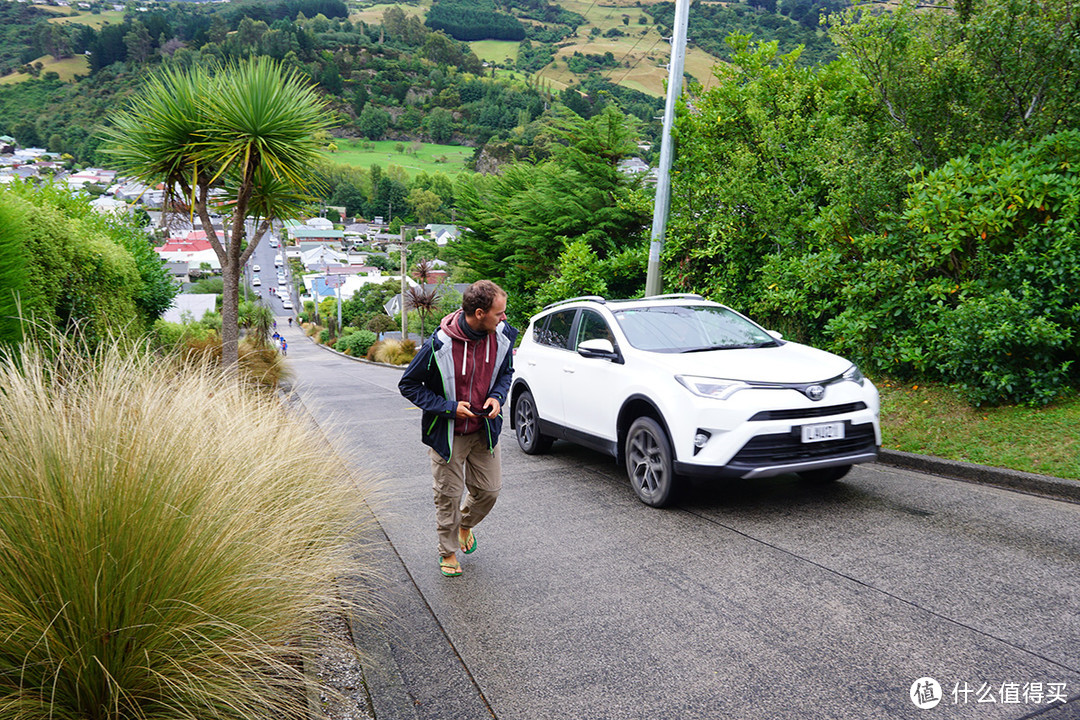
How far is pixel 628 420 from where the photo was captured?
6.54 meters

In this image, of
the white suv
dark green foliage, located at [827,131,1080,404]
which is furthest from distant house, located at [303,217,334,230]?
the white suv

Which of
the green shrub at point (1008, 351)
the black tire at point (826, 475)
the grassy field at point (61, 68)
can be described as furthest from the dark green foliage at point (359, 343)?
the grassy field at point (61, 68)

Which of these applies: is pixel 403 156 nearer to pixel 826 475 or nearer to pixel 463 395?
pixel 826 475

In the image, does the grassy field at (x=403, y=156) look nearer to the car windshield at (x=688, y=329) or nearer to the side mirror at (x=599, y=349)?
the car windshield at (x=688, y=329)

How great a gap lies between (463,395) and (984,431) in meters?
5.67

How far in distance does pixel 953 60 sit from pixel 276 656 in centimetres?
925

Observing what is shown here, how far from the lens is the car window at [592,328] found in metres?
7.12

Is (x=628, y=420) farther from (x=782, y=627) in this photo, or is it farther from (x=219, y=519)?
(x=219, y=519)

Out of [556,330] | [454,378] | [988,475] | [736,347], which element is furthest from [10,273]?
[988,475]

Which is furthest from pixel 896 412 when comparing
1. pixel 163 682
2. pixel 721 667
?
pixel 163 682

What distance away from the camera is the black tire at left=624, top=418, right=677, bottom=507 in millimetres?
5863

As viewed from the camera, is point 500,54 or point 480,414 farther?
point 500,54

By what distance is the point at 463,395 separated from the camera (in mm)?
4484

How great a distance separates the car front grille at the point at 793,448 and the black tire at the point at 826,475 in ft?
2.26
